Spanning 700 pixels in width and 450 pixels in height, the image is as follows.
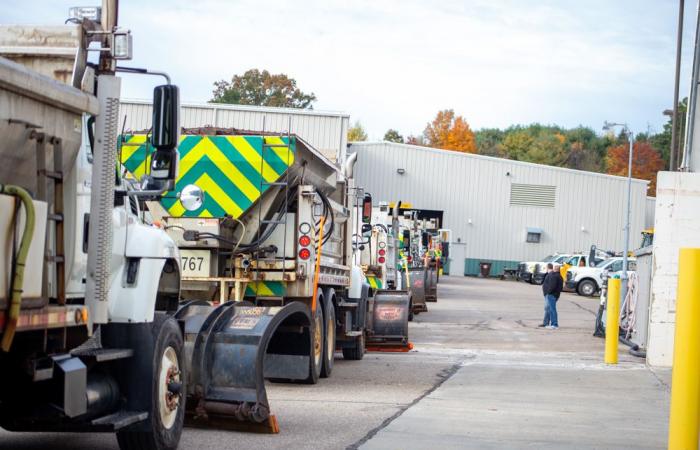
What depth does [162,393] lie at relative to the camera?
23.6 feet

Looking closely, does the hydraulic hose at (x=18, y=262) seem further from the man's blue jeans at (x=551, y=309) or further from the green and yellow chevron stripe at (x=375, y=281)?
the man's blue jeans at (x=551, y=309)

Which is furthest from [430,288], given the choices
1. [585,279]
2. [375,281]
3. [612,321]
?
[612,321]

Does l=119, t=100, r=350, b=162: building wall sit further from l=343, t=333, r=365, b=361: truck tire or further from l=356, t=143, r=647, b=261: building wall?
l=356, t=143, r=647, b=261: building wall

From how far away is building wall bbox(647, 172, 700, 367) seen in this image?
16.2 m

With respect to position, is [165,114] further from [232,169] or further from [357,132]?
[357,132]

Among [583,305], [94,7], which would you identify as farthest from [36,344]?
[583,305]

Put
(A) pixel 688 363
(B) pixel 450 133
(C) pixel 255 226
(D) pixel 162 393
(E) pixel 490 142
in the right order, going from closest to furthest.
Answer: (A) pixel 688 363
(D) pixel 162 393
(C) pixel 255 226
(B) pixel 450 133
(E) pixel 490 142

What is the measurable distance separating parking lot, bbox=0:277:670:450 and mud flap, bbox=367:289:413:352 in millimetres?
489

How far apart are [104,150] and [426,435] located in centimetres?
417

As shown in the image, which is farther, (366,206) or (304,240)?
(366,206)

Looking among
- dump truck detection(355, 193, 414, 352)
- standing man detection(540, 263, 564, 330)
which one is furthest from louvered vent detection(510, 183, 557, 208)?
standing man detection(540, 263, 564, 330)

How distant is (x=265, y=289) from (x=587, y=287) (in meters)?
37.1

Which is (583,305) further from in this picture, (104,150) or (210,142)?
(104,150)

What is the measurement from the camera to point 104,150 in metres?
6.41
